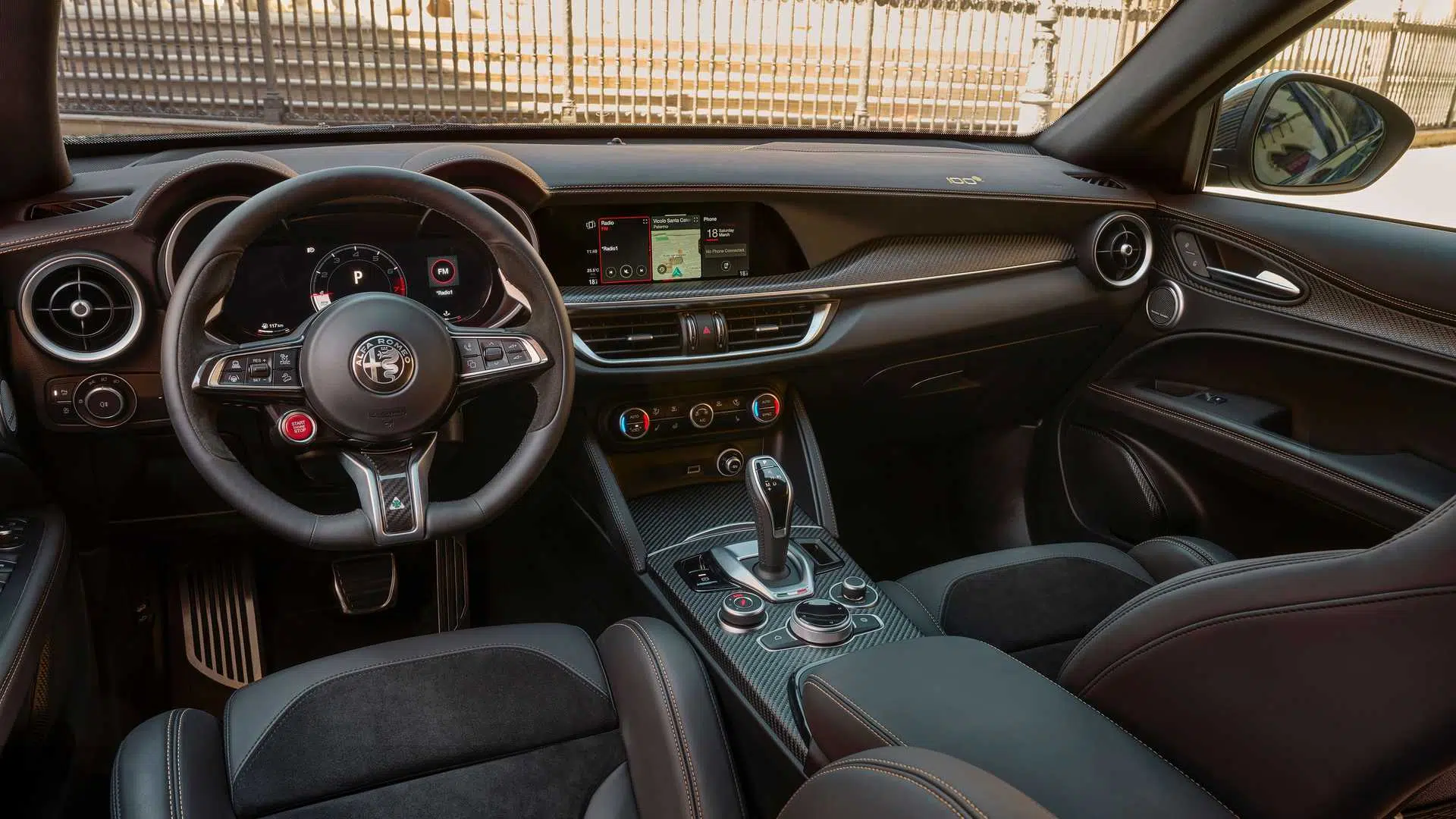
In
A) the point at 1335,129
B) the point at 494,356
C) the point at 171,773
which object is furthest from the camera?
the point at 1335,129

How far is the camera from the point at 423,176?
4.60 ft

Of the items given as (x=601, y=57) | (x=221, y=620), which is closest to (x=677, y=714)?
(x=221, y=620)

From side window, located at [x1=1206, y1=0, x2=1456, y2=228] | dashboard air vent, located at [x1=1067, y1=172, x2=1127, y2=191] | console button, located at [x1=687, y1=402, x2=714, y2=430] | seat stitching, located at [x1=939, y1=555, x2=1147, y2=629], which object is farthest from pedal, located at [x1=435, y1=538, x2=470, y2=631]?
side window, located at [x1=1206, y1=0, x2=1456, y2=228]

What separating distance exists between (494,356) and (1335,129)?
1886 millimetres

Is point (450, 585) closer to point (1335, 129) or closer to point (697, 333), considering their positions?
point (697, 333)

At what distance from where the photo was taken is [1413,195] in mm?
2055

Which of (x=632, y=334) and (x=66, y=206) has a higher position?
(x=66, y=206)

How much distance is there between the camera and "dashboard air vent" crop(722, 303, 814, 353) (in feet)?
6.68

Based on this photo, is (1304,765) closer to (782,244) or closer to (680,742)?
(680,742)

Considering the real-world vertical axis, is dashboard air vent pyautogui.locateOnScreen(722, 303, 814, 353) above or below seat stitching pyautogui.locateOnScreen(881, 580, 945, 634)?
above

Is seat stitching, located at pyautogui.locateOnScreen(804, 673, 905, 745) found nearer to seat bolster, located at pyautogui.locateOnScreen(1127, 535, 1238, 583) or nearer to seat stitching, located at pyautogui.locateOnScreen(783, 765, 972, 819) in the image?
seat stitching, located at pyautogui.locateOnScreen(783, 765, 972, 819)

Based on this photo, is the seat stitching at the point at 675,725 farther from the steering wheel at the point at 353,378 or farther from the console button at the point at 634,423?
the console button at the point at 634,423

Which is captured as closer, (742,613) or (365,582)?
(742,613)

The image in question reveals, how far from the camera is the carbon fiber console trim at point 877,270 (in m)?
1.95
